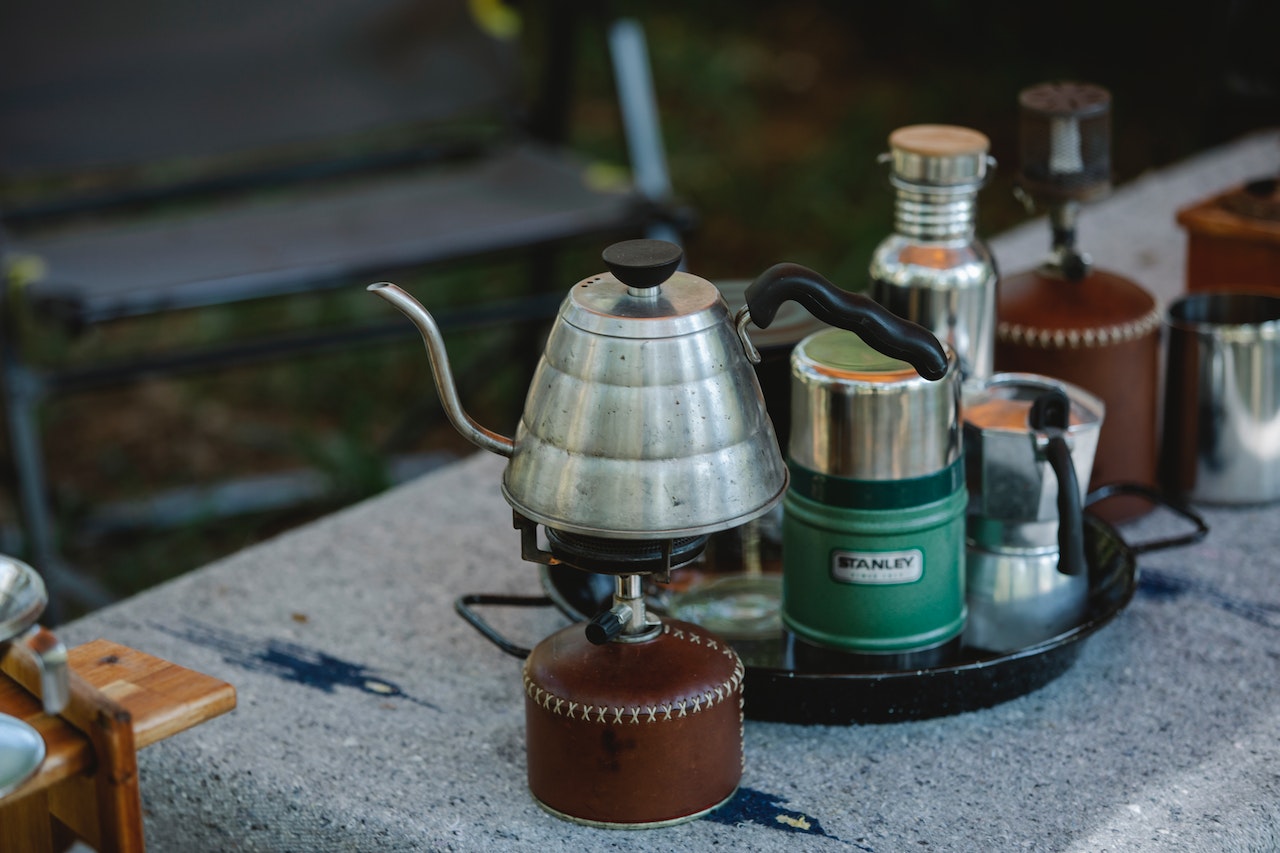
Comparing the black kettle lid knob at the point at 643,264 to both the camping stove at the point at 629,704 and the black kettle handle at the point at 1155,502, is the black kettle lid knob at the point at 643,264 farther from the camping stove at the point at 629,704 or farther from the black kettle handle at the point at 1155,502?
the black kettle handle at the point at 1155,502

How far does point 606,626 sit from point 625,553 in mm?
46

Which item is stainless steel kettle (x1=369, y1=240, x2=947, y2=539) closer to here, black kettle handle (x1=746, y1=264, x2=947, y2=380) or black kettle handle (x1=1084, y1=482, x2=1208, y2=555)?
black kettle handle (x1=746, y1=264, x2=947, y2=380)

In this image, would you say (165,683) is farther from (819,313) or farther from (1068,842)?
(1068,842)

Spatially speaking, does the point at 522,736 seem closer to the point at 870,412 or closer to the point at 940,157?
the point at 870,412

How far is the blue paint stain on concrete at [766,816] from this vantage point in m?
0.90

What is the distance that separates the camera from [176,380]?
2.77 m

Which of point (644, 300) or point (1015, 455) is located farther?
point (1015, 455)

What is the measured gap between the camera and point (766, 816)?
0.91 meters

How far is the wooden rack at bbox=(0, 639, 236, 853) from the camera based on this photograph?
28.8 inches

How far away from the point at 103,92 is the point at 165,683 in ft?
5.34

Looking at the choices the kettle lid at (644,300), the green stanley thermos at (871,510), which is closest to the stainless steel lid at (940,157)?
the green stanley thermos at (871,510)

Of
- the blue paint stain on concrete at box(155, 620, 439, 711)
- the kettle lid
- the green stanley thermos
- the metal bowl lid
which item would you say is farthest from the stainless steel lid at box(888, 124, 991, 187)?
the metal bowl lid

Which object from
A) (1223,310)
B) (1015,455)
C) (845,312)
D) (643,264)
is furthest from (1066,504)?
(1223,310)

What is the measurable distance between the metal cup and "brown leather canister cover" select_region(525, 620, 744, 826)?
57cm
